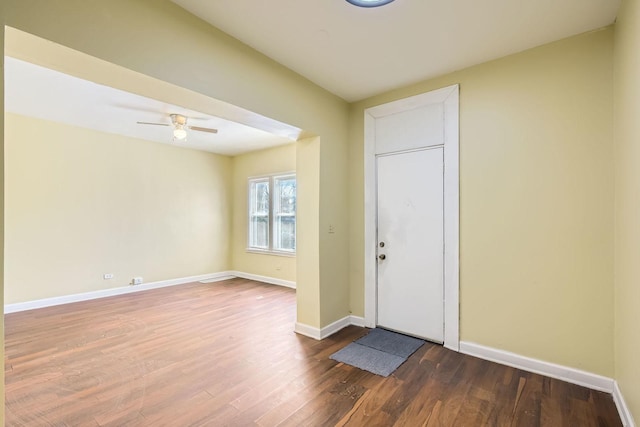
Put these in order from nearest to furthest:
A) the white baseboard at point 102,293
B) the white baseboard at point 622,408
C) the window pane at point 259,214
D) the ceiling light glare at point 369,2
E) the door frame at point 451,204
→ the white baseboard at point 622,408
the ceiling light glare at point 369,2
the door frame at point 451,204
the white baseboard at point 102,293
the window pane at point 259,214

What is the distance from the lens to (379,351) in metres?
2.78

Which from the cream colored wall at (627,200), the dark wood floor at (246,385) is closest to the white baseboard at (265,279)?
the dark wood floor at (246,385)

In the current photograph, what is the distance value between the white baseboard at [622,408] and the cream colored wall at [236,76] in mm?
2298

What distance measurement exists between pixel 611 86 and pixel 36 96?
566 centimetres

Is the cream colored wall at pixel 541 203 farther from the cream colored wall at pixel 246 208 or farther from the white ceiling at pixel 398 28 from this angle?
the cream colored wall at pixel 246 208

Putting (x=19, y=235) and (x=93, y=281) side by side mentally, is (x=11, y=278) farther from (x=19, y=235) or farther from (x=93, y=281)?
(x=93, y=281)

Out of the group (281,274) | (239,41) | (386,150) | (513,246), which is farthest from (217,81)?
(281,274)

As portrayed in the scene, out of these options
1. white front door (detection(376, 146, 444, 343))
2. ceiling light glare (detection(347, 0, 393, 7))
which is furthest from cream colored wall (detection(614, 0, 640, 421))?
ceiling light glare (detection(347, 0, 393, 7))

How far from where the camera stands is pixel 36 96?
3.37 metres

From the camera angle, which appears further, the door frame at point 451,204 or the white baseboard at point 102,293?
the white baseboard at point 102,293

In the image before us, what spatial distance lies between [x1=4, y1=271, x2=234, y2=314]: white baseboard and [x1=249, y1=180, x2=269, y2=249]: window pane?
1.09m

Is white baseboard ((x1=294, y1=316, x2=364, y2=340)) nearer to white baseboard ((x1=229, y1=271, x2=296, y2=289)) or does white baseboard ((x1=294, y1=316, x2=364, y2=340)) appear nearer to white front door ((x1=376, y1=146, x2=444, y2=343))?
white front door ((x1=376, y1=146, x2=444, y2=343))

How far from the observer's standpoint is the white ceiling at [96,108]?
295 cm

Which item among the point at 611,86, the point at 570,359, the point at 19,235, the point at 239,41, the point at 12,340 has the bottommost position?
the point at 12,340
